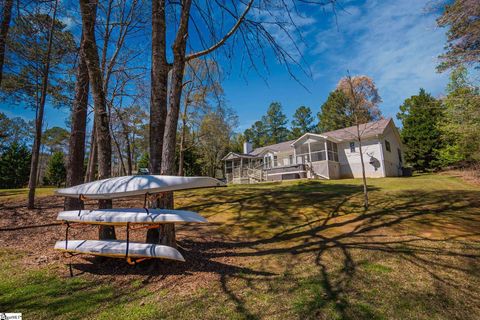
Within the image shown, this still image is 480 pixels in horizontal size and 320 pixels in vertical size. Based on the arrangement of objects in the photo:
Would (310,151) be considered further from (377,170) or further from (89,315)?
(89,315)

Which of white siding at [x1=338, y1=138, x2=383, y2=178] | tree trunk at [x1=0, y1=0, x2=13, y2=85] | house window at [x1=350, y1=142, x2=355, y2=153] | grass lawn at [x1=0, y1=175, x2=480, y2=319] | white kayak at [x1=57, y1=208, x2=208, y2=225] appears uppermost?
tree trunk at [x1=0, y1=0, x2=13, y2=85]

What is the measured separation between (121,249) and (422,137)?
28669mm

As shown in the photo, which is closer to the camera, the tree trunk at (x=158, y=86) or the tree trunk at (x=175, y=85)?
the tree trunk at (x=175, y=85)

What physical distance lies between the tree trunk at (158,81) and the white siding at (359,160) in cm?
1834

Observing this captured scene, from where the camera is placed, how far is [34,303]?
307 centimetres

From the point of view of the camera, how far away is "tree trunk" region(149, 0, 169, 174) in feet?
16.7

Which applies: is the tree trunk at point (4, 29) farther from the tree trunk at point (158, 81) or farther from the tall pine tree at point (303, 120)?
the tall pine tree at point (303, 120)

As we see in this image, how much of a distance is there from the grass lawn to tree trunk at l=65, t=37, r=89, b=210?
1.47 meters

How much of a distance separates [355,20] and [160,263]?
20.6ft

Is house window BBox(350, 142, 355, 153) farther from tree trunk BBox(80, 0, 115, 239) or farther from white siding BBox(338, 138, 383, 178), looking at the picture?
tree trunk BBox(80, 0, 115, 239)

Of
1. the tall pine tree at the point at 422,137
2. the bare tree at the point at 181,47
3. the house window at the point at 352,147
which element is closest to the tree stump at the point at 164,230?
the bare tree at the point at 181,47

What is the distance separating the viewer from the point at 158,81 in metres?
5.17

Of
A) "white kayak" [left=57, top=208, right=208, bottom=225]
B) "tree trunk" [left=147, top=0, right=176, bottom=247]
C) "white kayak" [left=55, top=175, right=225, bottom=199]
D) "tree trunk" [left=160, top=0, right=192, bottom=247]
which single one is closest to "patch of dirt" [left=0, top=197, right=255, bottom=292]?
"tree trunk" [left=160, top=0, right=192, bottom=247]

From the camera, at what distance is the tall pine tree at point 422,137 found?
2252 cm
